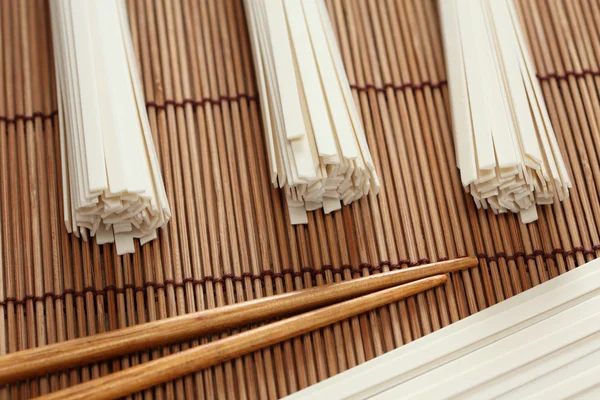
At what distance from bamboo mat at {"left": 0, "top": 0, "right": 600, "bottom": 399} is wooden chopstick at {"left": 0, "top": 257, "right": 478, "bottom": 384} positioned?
0.09 ft

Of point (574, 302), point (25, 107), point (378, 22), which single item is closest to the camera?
point (574, 302)

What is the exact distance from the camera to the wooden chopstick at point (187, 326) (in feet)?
3.22

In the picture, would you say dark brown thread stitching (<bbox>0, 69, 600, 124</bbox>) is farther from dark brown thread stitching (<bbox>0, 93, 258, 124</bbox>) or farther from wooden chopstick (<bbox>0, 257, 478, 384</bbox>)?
wooden chopstick (<bbox>0, 257, 478, 384</bbox>)

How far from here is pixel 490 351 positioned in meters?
1.03

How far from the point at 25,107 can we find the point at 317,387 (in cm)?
63

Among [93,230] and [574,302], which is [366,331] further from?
[93,230]

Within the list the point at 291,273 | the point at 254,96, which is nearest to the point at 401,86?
the point at 254,96

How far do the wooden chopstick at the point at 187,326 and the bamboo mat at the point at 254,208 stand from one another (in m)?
0.03

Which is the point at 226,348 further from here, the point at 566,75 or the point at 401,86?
the point at 566,75

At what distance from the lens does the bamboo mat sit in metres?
1.06

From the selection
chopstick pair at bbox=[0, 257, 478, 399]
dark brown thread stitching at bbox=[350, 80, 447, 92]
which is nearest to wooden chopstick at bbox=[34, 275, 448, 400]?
chopstick pair at bbox=[0, 257, 478, 399]

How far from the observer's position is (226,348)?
1.02 metres

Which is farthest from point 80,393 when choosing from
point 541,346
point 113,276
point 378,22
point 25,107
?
point 378,22

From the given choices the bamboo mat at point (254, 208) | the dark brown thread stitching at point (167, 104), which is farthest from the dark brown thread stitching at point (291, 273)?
the dark brown thread stitching at point (167, 104)
